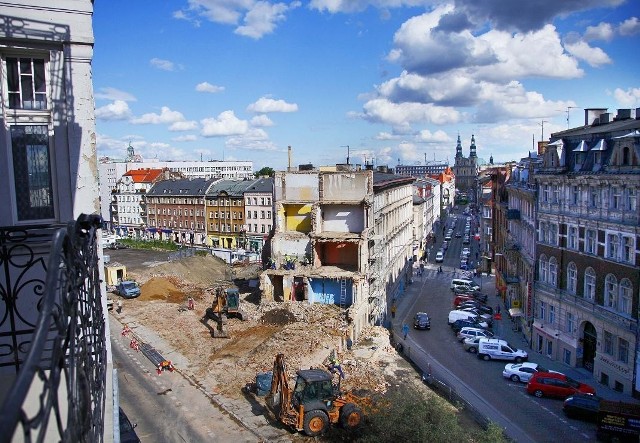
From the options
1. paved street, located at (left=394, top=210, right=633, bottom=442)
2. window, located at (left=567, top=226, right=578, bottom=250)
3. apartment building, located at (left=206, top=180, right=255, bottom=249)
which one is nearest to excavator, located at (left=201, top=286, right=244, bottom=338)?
paved street, located at (left=394, top=210, right=633, bottom=442)

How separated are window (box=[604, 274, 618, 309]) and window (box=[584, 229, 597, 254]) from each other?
6.48ft

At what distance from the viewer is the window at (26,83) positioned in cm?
735

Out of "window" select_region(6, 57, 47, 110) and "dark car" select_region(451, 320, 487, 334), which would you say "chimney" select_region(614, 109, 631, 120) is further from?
"window" select_region(6, 57, 47, 110)

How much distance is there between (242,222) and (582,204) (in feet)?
171

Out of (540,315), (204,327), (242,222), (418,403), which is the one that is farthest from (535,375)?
(242,222)

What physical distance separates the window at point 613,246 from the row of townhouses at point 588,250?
66 mm

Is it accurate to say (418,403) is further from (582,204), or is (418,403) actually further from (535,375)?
(582,204)

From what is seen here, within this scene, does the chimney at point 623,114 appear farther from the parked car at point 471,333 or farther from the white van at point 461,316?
the white van at point 461,316

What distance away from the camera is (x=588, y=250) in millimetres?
Result: 31062

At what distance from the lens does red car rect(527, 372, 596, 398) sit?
2752cm

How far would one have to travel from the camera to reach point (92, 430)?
15.2 ft

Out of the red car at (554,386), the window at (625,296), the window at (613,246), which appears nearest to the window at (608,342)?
the window at (625,296)

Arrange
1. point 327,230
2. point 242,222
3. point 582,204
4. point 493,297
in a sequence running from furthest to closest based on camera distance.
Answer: point 242,222 < point 493,297 < point 327,230 < point 582,204

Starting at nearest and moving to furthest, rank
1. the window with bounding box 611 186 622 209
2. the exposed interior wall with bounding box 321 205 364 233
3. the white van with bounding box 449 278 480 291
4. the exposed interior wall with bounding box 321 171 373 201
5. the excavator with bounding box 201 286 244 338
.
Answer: the window with bounding box 611 186 622 209, the excavator with bounding box 201 286 244 338, the exposed interior wall with bounding box 321 171 373 201, the exposed interior wall with bounding box 321 205 364 233, the white van with bounding box 449 278 480 291
